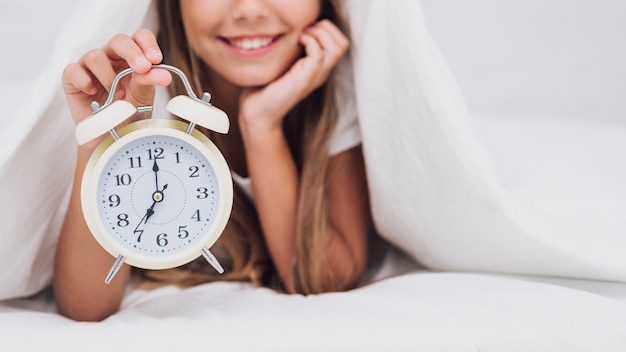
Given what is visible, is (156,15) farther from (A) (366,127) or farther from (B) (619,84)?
(B) (619,84)

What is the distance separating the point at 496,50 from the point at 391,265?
2.68 feet

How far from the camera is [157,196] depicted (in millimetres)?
915

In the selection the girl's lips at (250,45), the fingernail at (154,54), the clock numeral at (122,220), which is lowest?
the clock numeral at (122,220)

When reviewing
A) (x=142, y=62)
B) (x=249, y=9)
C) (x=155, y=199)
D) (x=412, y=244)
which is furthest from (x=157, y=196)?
(x=412, y=244)

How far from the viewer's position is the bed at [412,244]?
0.98m

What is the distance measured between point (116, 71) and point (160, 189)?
0.24 m

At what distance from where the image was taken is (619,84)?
2068 millimetres

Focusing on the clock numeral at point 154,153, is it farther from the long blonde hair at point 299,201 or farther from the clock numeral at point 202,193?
the long blonde hair at point 299,201

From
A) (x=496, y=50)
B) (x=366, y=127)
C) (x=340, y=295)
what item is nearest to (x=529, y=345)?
(x=340, y=295)

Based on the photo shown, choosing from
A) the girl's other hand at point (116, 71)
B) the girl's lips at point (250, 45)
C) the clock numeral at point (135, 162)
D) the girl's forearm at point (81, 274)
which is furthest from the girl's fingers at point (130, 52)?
the girl's lips at point (250, 45)

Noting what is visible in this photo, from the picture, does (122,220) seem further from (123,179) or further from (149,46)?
(149,46)

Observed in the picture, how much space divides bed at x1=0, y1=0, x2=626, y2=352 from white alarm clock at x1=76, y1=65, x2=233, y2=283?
0.13 m

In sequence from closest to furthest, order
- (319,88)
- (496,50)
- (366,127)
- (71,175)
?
1. (71,175)
2. (366,127)
3. (319,88)
4. (496,50)

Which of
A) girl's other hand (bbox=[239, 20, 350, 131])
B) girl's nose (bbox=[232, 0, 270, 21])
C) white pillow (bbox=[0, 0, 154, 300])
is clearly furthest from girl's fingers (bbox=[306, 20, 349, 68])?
white pillow (bbox=[0, 0, 154, 300])
